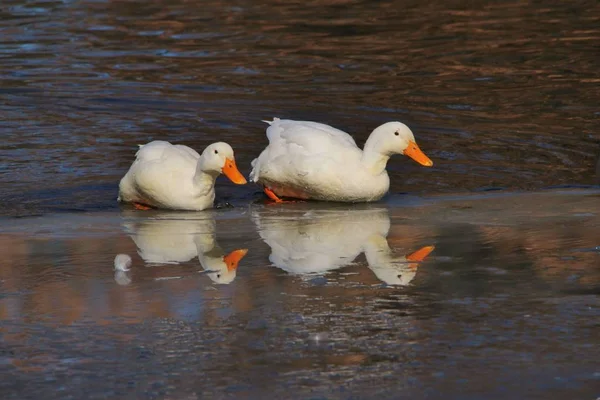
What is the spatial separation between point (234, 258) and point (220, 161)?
7.59 feet

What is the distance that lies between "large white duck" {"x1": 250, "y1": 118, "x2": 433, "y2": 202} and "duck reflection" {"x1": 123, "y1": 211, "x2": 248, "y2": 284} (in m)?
0.90

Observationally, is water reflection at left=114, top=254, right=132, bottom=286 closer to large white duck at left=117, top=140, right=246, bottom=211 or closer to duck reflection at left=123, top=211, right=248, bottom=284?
duck reflection at left=123, top=211, right=248, bottom=284

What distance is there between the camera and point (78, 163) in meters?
11.2

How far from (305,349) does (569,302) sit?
4.57 feet

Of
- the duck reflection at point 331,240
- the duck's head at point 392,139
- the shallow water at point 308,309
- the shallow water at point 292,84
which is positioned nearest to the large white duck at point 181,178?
the duck reflection at point 331,240

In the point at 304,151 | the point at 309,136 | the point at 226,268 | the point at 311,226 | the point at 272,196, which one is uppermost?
the point at 309,136

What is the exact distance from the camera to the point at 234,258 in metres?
7.01

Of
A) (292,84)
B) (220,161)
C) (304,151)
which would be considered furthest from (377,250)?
(292,84)

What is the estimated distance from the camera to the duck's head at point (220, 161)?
9.23m

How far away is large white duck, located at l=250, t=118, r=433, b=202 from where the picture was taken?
31.3ft

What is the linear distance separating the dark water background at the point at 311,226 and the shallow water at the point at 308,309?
0.05 feet

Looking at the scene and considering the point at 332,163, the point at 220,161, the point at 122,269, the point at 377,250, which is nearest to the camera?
the point at 122,269

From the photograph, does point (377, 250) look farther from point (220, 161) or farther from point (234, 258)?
point (220, 161)

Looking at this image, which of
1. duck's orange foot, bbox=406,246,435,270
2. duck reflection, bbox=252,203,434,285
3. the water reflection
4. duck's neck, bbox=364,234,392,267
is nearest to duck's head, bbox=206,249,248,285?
duck reflection, bbox=252,203,434,285
